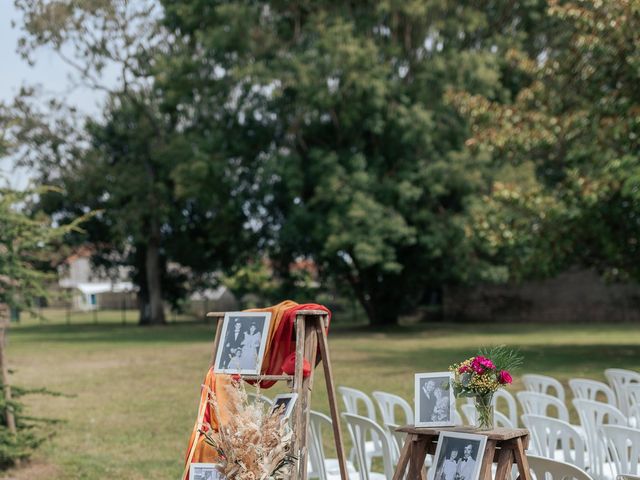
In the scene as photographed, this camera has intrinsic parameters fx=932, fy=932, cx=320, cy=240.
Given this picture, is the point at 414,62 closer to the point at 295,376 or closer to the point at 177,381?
the point at 177,381

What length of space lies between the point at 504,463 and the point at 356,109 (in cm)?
2184

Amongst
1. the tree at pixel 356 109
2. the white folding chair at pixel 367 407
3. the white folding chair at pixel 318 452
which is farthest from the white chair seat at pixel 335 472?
the tree at pixel 356 109

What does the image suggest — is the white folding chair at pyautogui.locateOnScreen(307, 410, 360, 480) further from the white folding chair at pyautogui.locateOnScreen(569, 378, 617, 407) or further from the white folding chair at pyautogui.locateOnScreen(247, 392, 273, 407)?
the white folding chair at pyautogui.locateOnScreen(569, 378, 617, 407)

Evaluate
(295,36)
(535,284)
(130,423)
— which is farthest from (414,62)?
(130,423)

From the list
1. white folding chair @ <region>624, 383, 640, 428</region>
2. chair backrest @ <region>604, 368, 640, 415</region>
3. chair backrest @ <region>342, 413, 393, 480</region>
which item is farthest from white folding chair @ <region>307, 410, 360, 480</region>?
chair backrest @ <region>604, 368, 640, 415</region>

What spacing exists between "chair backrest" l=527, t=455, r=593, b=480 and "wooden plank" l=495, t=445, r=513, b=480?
9 centimetres

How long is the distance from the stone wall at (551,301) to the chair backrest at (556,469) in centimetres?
2930

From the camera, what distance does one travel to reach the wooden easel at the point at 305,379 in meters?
5.19

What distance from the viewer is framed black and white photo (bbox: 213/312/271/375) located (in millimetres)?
5430

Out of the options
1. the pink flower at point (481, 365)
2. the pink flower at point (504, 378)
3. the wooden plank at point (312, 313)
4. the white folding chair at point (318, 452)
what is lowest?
the white folding chair at point (318, 452)

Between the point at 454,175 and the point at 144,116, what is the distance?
45.9 ft

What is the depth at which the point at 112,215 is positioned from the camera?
35906 millimetres

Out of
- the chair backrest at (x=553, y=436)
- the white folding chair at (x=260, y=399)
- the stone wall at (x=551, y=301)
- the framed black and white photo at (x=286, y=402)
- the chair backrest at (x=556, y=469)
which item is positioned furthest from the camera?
the stone wall at (x=551, y=301)

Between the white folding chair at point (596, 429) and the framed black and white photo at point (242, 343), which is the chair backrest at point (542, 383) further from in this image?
the framed black and white photo at point (242, 343)
